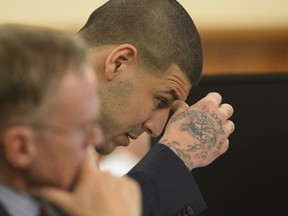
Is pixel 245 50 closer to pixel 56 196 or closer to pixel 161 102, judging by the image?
pixel 161 102

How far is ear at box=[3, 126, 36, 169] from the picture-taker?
0.91 metres

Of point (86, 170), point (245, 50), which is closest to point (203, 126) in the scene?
point (86, 170)

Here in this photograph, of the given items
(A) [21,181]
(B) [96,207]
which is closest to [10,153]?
(A) [21,181]

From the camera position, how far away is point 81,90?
954mm

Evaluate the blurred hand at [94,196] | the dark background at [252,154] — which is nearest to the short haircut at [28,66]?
the blurred hand at [94,196]

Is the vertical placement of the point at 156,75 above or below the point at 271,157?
above

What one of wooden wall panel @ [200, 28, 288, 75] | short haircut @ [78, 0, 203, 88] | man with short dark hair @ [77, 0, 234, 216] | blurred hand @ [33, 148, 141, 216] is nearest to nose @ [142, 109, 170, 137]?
man with short dark hair @ [77, 0, 234, 216]

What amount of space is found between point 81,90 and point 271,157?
0.90 meters

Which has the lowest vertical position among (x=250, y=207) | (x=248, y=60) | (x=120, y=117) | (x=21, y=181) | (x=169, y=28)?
(x=248, y=60)

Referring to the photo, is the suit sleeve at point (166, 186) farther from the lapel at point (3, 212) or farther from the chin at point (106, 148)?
the lapel at point (3, 212)

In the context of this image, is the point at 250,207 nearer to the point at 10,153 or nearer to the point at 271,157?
the point at 271,157

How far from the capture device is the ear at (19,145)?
2.98 ft

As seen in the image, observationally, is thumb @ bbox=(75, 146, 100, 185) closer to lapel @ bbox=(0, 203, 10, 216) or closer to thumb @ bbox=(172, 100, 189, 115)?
lapel @ bbox=(0, 203, 10, 216)

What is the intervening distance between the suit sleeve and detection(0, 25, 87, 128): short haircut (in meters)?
0.53
